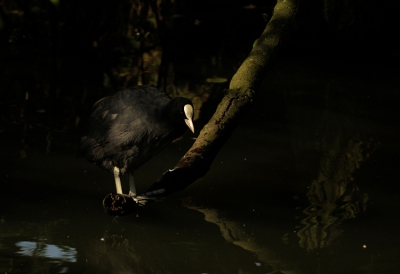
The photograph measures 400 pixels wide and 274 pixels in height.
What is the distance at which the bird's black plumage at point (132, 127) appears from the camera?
4043mm

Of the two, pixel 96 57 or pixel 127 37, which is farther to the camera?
pixel 127 37

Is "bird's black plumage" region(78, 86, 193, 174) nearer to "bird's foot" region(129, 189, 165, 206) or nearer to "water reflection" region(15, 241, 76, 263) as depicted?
"bird's foot" region(129, 189, 165, 206)

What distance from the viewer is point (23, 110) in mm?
6051

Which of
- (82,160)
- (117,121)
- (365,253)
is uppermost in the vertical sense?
(117,121)

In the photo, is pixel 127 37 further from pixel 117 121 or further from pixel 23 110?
pixel 117 121

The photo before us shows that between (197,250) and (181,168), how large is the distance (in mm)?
430

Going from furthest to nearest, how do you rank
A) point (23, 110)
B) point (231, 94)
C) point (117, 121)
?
point (23, 110) < point (231, 94) < point (117, 121)

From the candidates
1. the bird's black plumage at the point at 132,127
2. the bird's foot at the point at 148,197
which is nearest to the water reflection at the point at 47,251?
the bird's foot at the point at 148,197

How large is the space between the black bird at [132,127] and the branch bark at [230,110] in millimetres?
151

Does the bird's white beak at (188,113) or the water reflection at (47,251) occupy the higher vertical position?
the bird's white beak at (188,113)

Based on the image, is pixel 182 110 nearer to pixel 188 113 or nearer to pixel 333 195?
pixel 188 113

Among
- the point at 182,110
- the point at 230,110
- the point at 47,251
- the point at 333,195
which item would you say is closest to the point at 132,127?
the point at 182,110

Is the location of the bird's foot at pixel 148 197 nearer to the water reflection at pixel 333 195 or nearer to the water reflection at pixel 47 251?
the water reflection at pixel 47 251

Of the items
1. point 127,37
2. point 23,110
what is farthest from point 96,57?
point 23,110
